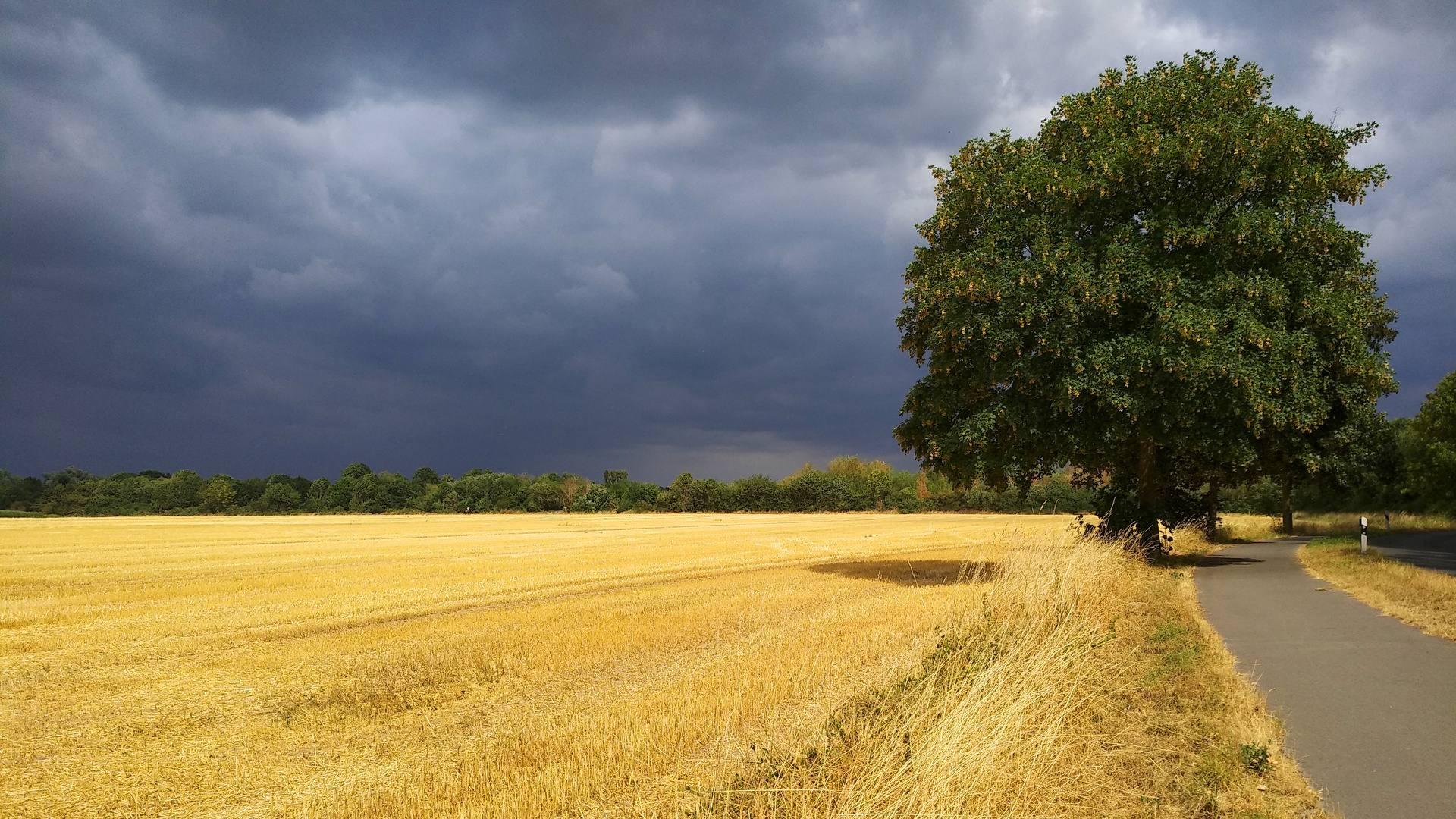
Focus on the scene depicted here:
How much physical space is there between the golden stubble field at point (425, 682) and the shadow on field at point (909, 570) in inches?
11.6

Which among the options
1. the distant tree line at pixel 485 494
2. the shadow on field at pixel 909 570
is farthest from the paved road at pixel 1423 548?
the distant tree line at pixel 485 494

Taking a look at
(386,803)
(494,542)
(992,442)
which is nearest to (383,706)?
(386,803)

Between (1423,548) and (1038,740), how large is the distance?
3334 centimetres

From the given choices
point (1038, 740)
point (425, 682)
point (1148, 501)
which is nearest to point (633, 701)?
point (425, 682)

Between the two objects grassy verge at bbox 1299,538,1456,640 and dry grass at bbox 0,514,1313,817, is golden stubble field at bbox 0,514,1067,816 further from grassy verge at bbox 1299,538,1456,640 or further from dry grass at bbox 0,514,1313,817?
grassy verge at bbox 1299,538,1456,640

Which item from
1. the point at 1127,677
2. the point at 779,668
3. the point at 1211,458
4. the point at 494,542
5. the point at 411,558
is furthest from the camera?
the point at 494,542

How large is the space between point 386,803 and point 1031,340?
17722 mm

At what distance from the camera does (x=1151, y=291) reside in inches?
711

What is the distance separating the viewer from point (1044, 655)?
7.72 metres

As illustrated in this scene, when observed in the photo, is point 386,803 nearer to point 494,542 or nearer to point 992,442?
point 992,442

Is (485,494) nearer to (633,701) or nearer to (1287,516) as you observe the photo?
(1287,516)

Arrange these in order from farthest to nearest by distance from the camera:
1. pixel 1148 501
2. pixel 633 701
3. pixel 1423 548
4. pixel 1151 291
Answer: pixel 1423 548
pixel 1148 501
pixel 1151 291
pixel 633 701

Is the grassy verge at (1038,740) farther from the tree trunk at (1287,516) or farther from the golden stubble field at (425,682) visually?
the tree trunk at (1287,516)

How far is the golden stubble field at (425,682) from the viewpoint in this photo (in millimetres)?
6430
